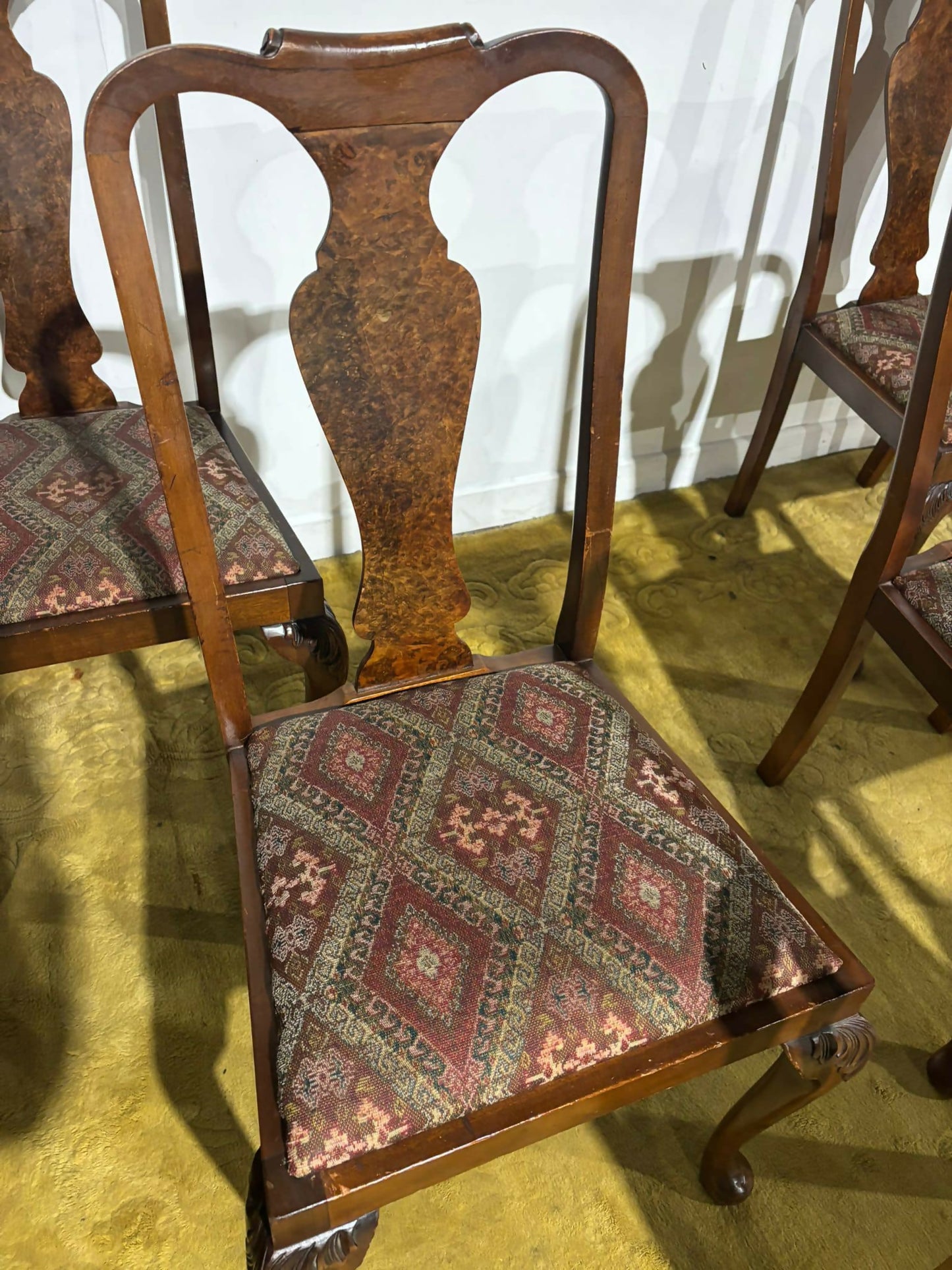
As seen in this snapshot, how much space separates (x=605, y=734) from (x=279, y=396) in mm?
976

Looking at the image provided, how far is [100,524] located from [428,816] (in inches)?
23.7

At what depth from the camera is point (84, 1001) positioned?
4.30 ft

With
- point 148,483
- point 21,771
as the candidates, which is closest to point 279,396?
point 148,483

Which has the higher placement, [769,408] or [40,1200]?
[769,408]

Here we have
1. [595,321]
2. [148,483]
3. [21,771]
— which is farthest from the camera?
[21,771]

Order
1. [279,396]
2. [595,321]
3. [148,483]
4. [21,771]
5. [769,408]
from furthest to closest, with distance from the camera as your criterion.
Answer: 1. [769,408]
2. [279,396]
3. [21,771]
4. [148,483]
5. [595,321]

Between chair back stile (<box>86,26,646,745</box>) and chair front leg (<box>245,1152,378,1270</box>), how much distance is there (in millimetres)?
450

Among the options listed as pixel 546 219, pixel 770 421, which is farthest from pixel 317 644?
pixel 770 421

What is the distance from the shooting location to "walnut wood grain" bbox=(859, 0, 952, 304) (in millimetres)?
1521

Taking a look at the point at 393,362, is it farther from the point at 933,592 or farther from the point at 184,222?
the point at 933,592

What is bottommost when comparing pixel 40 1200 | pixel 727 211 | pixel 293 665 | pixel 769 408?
pixel 40 1200

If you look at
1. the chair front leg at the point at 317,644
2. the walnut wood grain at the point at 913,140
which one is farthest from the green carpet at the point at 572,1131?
the walnut wood grain at the point at 913,140

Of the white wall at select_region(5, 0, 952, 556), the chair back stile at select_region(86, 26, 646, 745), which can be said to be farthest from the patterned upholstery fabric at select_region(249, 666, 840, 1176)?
the white wall at select_region(5, 0, 952, 556)

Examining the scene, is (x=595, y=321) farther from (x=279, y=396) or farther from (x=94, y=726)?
(x=94, y=726)
